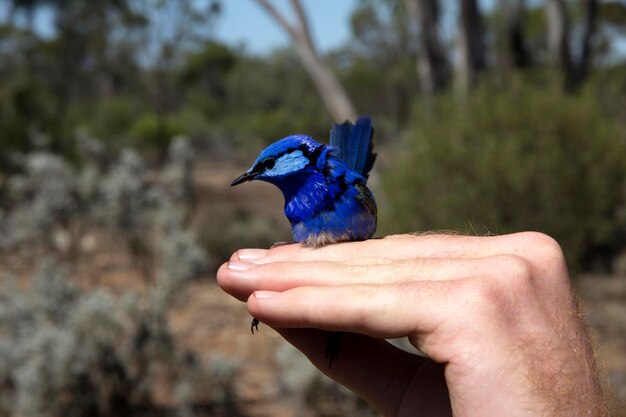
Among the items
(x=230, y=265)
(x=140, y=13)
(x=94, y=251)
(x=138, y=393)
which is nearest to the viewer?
(x=230, y=265)

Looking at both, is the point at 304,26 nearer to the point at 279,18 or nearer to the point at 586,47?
the point at 279,18

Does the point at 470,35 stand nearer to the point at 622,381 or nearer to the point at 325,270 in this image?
the point at 622,381

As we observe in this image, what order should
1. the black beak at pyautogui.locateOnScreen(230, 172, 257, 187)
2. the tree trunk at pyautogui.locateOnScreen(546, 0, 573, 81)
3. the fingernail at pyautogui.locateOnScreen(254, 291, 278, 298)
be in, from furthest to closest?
the tree trunk at pyautogui.locateOnScreen(546, 0, 573, 81), the black beak at pyautogui.locateOnScreen(230, 172, 257, 187), the fingernail at pyautogui.locateOnScreen(254, 291, 278, 298)

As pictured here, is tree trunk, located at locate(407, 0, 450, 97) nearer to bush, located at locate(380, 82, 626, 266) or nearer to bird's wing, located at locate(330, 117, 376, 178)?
bush, located at locate(380, 82, 626, 266)

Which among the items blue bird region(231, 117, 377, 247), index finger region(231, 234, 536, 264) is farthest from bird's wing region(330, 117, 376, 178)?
index finger region(231, 234, 536, 264)

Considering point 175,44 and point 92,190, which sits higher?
point 175,44

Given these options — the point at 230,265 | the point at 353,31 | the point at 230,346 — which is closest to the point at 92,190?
the point at 230,346

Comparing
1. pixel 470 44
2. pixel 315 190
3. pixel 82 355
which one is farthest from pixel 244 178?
pixel 470 44
